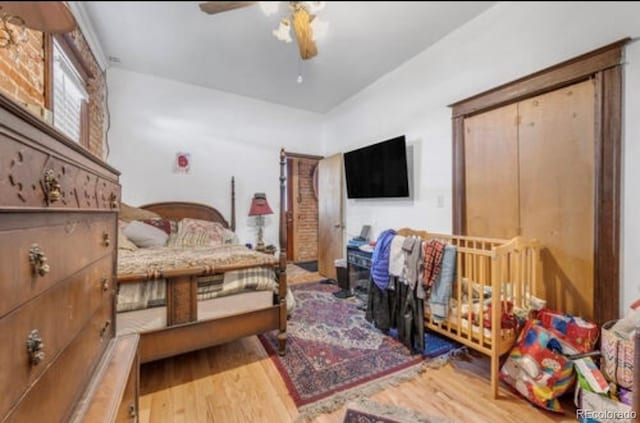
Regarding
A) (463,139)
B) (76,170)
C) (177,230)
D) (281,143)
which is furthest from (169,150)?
(463,139)

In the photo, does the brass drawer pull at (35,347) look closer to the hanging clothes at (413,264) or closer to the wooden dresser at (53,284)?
the wooden dresser at (53,284)

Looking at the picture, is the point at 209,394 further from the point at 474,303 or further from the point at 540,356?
the point at 540,356

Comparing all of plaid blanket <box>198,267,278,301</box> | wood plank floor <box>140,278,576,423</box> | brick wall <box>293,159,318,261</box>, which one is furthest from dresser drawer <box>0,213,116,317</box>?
brick wall <box>293,159,318,261</box>

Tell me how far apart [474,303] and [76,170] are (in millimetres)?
2240

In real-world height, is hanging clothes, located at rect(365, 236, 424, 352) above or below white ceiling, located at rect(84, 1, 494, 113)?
below

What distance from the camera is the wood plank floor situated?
1468 millimetres

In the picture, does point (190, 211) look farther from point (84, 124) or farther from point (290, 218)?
point (290, 218)

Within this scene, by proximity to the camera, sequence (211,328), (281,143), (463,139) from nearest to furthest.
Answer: (211,328), (463,139), (281,143)

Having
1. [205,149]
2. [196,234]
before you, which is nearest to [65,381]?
[196,234]

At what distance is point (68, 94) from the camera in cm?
211

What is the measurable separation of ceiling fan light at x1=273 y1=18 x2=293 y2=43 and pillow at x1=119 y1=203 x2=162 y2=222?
3.23 metres

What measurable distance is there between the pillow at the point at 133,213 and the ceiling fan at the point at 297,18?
324 cm

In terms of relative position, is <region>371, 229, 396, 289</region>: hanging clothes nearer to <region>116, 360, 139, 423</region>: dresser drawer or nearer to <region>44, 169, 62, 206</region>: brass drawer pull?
<region>116, 360, 139, 423</region>: dresser drawer

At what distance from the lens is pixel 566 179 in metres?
1.80
